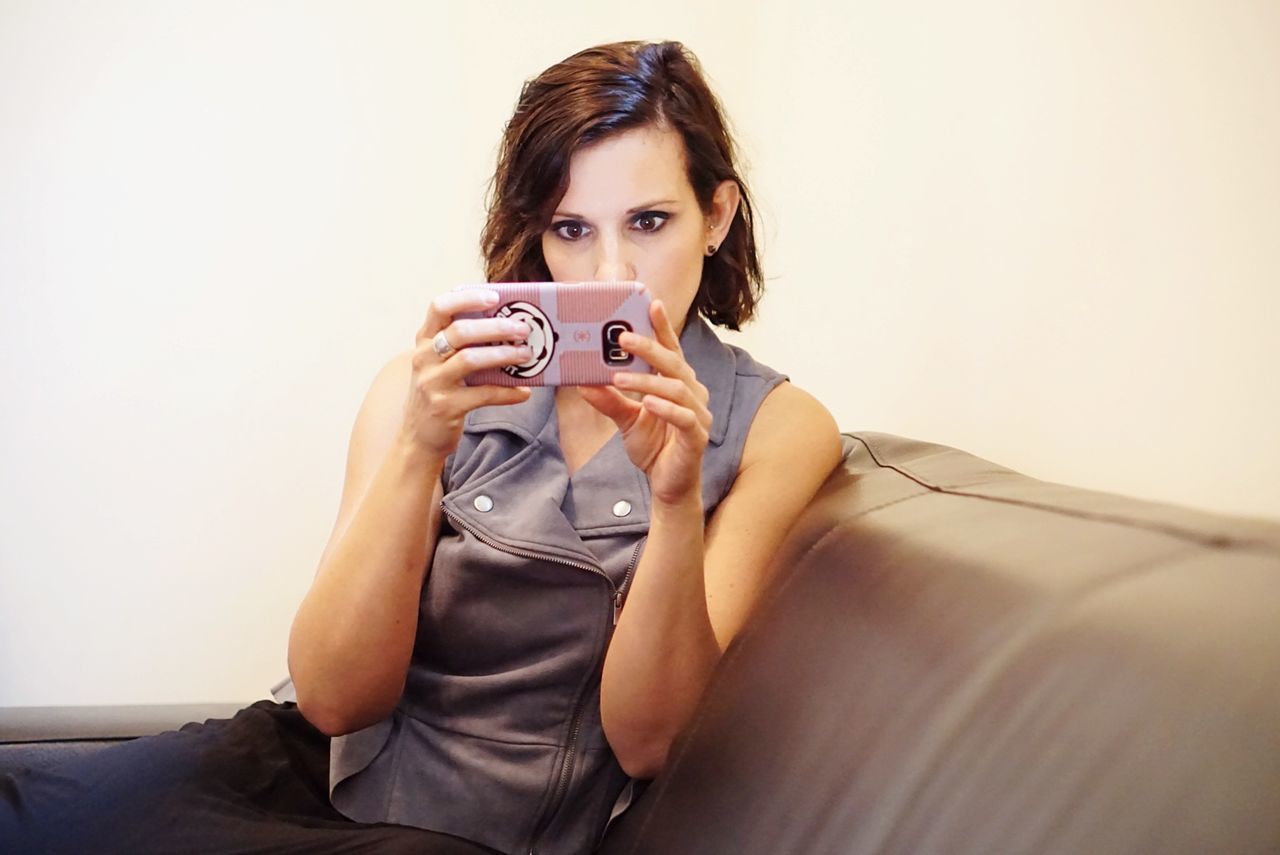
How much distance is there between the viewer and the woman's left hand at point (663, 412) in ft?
2.34

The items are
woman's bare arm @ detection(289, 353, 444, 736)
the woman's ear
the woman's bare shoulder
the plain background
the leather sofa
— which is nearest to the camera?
the leather sofa

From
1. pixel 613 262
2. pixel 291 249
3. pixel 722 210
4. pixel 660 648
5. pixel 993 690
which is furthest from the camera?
pixel 291 249

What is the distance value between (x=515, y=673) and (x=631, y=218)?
1.46 feet

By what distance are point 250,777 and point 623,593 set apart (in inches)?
14.3

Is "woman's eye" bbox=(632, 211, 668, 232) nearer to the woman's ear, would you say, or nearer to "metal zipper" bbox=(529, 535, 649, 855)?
the woman's ear

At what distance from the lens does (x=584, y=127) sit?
955mm

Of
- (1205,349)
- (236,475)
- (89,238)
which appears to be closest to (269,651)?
(236,475)

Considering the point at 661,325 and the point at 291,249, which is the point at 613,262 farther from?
the point at 291,249

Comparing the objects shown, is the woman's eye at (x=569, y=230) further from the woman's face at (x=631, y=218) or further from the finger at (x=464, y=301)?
the finger at (x=464, y=301)

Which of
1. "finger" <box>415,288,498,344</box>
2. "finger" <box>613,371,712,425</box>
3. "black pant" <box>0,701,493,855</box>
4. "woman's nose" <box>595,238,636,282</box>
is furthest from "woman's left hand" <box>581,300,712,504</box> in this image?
"black pant" <box>0,701,493,855</box>

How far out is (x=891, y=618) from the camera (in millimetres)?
634

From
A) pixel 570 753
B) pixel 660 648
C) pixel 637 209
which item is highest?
pixel 637 209

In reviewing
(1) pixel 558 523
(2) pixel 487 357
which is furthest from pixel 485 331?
(1) pixel 558 523

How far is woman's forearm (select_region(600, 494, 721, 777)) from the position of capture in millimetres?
793
